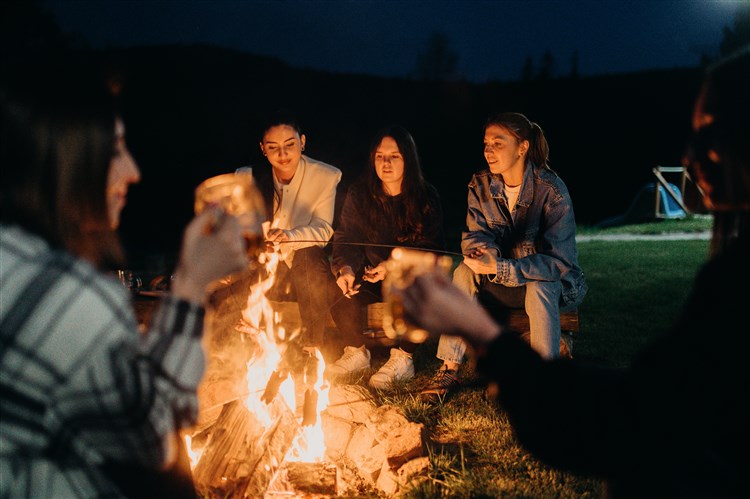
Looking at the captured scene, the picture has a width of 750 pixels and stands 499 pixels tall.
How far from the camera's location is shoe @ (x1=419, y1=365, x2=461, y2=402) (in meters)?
4.37

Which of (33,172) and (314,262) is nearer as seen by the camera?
(33,172)

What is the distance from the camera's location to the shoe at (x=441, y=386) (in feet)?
14.3

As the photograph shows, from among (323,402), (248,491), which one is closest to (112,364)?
(248,491)

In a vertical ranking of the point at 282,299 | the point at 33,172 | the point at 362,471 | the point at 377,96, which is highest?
the point at 377,96

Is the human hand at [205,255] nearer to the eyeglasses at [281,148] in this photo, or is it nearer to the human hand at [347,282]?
the human hand at [347,282]

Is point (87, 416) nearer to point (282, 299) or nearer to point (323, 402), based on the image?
point (323, 402)

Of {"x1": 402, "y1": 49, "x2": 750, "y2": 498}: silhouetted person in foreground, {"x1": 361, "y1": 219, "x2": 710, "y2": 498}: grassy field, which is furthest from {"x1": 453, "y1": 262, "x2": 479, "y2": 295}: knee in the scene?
{"x1": 402, "y1": 49, "x2": 750, "y2": 498}: silhouetted person in foreground

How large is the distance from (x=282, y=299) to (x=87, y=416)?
3725 millimetres

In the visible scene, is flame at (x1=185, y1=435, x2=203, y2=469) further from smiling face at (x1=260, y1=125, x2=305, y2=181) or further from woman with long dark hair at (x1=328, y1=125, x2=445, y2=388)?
smiling face at (x1=260, y1=125, x2=305, y2=181)

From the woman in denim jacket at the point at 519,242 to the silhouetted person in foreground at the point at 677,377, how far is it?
251 centimetres

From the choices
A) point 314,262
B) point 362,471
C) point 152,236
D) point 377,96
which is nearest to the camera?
point 362,471

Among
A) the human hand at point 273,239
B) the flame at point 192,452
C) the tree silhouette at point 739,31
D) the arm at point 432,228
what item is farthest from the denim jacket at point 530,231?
the tree silhouette at point 739,31

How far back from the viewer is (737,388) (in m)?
1.37

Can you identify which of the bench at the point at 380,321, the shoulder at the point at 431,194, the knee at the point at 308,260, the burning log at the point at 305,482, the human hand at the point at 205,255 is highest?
the shoulder at the point at 431,194
